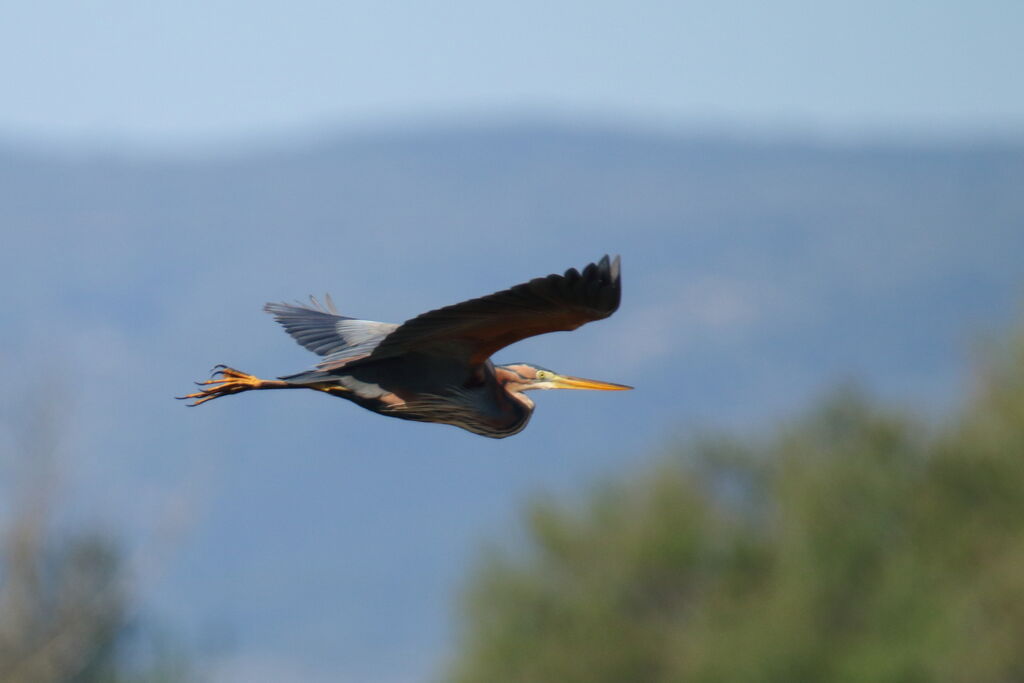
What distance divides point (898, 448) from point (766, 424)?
5.46 meters

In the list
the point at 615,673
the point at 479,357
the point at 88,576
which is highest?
the point at 479,357

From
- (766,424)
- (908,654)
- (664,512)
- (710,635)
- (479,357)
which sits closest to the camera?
(479,357)

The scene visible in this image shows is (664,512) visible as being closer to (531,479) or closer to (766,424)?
(531,479)

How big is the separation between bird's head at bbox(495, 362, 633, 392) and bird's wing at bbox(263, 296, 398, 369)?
450 millimetres

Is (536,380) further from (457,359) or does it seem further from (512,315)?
(512,315)

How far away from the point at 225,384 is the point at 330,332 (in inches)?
25.3

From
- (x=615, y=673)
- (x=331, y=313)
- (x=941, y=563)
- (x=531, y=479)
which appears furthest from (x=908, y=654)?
(x=331, y=313)

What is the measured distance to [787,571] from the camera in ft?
116

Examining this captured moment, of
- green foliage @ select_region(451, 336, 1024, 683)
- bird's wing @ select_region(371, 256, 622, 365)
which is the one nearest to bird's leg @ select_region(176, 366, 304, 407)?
bird's wing @ select_region(371, 256, 622, 365)

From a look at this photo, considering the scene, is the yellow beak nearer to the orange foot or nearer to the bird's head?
the bird's head

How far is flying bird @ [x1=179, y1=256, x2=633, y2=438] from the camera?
178 inches

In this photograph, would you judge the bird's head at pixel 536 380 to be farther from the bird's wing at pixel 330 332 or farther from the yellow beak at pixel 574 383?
the bird's wing at pixel 330 332

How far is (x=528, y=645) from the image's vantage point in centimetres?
3703

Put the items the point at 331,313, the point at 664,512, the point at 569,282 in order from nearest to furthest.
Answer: the point at 569,282
the point at 331,313
the point at 664,512
